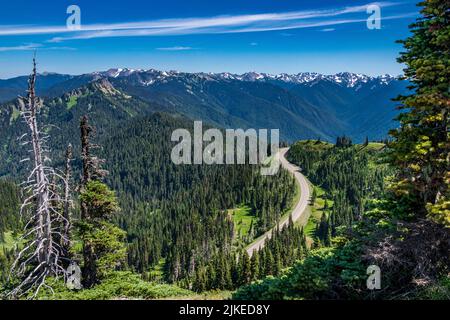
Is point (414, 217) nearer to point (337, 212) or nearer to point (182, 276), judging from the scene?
point (182, 276)

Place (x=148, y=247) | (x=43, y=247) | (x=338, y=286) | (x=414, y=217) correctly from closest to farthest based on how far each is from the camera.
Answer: (x=338, y=286) < (x=414, y=217) < (x=43, y=247) < (x=148, y=247)

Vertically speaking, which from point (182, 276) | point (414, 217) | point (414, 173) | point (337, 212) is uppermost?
point (414, 173)

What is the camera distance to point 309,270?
19953mm

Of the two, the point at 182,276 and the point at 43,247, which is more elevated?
the point at 43,247

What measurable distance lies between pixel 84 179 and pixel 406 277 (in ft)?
86.9

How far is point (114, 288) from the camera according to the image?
28469 millimetres

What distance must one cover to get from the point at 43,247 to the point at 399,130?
25.4m

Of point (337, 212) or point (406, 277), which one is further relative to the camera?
point (337, 212)
